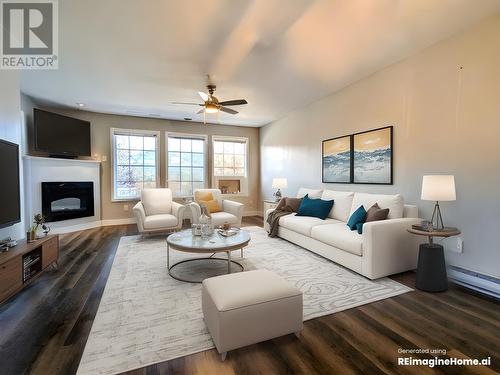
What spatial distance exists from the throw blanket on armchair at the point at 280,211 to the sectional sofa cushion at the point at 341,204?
2.10 feet

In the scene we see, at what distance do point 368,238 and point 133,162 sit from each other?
5.68 metres

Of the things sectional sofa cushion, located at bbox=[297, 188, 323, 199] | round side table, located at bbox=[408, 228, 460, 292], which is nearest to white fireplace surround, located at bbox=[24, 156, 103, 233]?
sectional sofa cushion, located at bbox=[297, 188, 323, 199]

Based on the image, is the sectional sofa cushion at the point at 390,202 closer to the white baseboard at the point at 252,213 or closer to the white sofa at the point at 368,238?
the white sofa at the point at 368,238

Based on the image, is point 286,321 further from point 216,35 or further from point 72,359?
point 216,35

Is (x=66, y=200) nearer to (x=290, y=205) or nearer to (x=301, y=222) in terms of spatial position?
(x=290, y=205)

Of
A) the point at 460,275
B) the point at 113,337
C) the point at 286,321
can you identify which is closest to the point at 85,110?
the point at 113,337

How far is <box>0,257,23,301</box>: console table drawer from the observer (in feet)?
7.19

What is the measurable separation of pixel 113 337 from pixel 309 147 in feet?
15.3

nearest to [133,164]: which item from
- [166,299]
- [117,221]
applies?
[117,221]

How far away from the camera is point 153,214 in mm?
4957

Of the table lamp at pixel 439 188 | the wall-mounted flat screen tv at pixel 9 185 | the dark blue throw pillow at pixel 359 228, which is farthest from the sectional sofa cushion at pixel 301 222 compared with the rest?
the wall-mounted flat screen tv at pixel 9 185

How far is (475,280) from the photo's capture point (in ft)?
8.68

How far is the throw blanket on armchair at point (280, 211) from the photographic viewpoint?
4.65 meters

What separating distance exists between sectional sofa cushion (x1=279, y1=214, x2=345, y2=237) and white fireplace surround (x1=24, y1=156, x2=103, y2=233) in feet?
14.2
